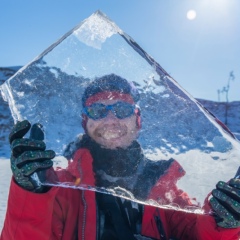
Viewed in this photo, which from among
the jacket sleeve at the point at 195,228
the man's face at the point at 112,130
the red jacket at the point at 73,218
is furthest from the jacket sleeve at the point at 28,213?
the jacket sleeve at the point at 195,228

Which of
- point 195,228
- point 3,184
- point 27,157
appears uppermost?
point 27,157

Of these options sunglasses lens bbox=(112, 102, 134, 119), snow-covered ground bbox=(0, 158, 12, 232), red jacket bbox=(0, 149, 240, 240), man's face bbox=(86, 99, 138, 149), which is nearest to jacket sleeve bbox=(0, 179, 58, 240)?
red jacket bbox=(0, 149, 240, 240)

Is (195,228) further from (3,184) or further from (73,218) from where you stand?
(3,184)

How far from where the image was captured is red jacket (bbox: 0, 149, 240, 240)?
4.76ft

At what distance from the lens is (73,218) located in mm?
1650

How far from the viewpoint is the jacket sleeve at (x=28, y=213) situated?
1.42 meters

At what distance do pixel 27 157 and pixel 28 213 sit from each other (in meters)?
0.29

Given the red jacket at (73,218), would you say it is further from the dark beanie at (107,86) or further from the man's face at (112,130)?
the dark beanie at (107,86)

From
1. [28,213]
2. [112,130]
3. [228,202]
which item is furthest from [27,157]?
[228,202]

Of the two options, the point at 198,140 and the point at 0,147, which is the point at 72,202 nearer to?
the point at 198,140

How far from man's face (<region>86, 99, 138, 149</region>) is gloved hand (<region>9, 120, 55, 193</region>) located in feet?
1.07

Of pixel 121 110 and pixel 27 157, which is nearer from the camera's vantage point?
pixel 27 157

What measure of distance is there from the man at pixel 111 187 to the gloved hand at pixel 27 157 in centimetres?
9

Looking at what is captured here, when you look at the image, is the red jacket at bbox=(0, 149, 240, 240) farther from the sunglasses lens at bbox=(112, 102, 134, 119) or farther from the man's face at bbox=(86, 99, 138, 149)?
the sunglasses lens at bbox=(112, 102, 134, 119)
